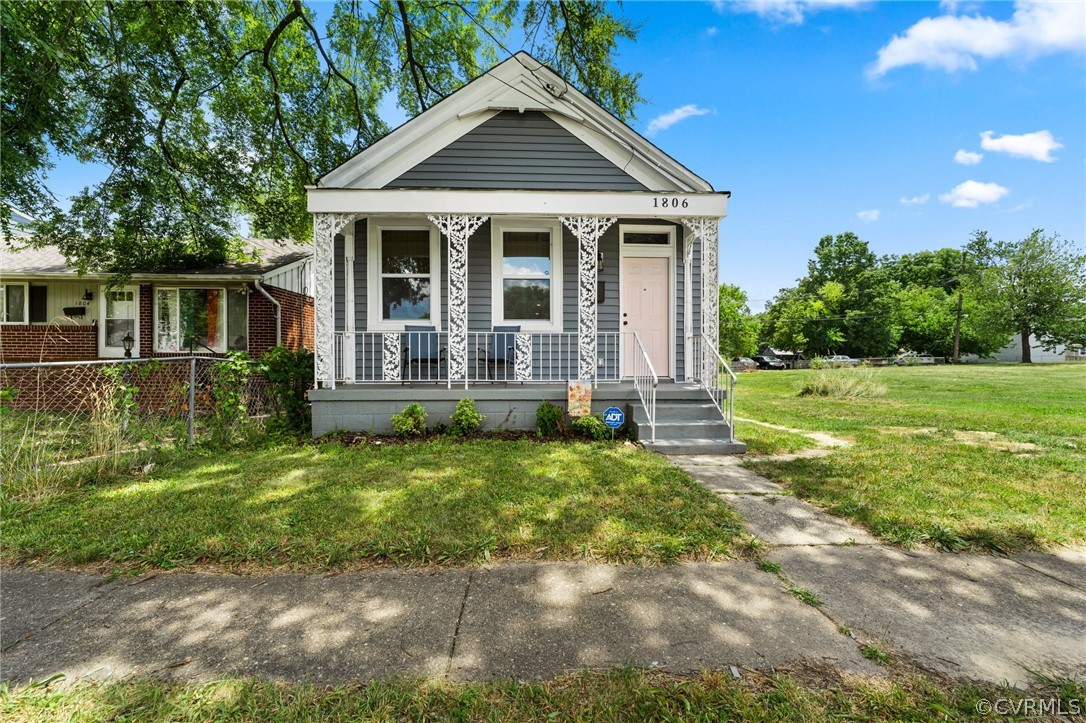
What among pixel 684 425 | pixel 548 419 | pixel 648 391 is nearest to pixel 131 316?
pixel 548 419

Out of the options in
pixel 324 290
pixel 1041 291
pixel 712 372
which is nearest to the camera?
pixel 324 290

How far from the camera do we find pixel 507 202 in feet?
23.3

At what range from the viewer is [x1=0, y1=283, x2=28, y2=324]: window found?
37.6 feet

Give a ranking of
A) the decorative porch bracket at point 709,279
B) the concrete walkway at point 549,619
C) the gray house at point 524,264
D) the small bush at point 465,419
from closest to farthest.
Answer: the concrete walkway at point 549,619
the small bush at point 465,419
the decorative porch bracket at point 709,279
the gray house at point 524,264

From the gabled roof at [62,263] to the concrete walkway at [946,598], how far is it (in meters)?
12.0

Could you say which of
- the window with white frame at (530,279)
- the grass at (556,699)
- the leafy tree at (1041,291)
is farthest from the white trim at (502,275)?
the leafy tree at (1041,291)

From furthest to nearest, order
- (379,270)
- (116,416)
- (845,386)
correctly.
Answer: (845,386), (379,270), (116,416)

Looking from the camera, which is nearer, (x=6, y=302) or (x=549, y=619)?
(x=549, y=619)

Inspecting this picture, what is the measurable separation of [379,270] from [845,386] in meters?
13.2

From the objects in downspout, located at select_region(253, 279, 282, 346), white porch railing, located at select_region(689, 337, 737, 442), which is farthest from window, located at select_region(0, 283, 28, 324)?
white porch railing, located at select_region(689, 337, 737, 442)

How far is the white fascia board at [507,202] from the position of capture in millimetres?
7047

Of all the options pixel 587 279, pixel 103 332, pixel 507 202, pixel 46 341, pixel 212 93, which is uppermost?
pixel 212 93

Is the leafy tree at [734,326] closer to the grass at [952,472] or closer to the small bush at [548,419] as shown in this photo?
the grass at [952,472]

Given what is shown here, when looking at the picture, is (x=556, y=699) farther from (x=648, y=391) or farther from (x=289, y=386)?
(x=289, y=386)
